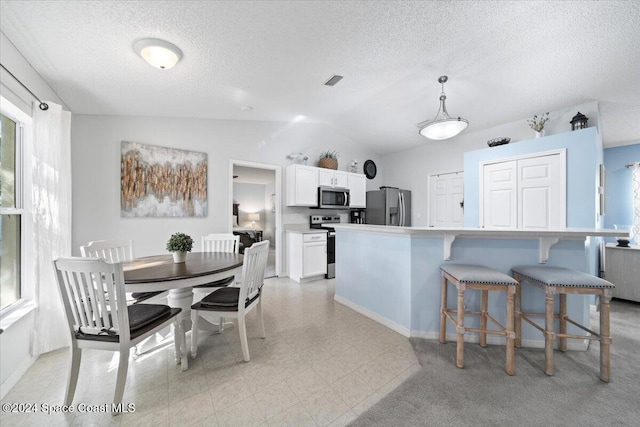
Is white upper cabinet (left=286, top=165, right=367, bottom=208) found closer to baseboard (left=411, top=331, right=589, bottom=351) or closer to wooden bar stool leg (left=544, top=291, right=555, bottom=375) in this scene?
baseboard (left=411, top=331, right=589, bottom=351)

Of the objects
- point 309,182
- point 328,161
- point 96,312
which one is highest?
point 328,161

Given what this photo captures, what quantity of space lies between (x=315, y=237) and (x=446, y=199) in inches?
108

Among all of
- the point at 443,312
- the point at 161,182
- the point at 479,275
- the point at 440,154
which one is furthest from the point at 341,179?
the point at 479,275

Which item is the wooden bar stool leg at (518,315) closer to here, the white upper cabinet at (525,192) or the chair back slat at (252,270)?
the white upper cabinet at (525,192)

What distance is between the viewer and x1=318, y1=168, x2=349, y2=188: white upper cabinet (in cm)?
473

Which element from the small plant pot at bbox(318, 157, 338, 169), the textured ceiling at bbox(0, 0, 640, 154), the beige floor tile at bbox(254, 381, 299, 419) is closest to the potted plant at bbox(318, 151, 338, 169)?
the small plant pot at bbox(318, 157, 338, 169)

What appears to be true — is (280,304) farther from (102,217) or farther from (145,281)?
(102,217)

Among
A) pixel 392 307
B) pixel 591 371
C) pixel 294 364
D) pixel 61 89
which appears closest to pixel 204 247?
pixel 294 364

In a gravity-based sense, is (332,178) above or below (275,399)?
above

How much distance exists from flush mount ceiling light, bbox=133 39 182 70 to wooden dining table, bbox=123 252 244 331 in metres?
1.70

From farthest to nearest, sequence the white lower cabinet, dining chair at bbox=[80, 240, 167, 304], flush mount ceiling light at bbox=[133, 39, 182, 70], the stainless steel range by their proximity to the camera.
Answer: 1. the stainless steel range
2. the white lower cabinet
3. dining chair at bbox=[80, 240, 167, 304]
4. flush mount ceiling light at bbox=[133, 39, 182, 70]

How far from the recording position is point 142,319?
5.30ft

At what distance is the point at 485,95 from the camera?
11.1ft

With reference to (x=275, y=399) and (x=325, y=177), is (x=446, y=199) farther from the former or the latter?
(x=275, y=399)
